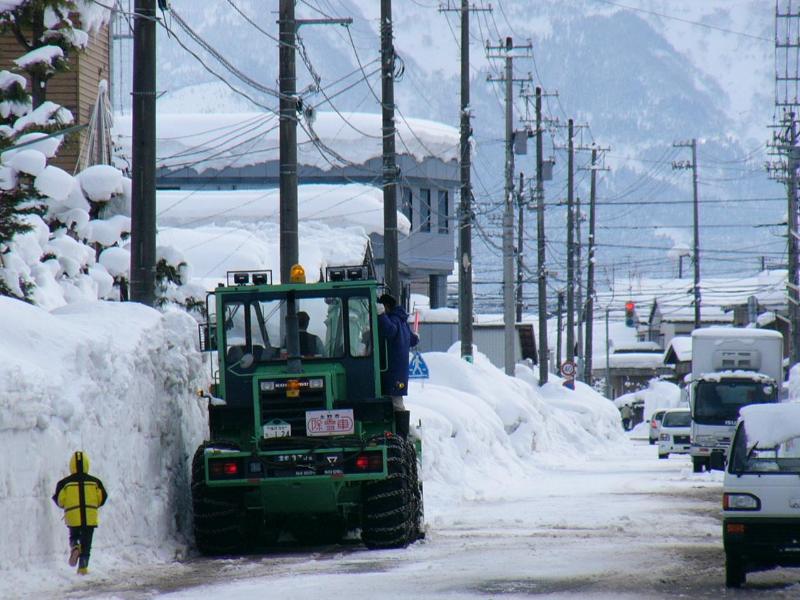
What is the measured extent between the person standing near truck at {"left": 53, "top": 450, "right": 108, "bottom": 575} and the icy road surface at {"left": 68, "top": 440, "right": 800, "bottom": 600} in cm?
29

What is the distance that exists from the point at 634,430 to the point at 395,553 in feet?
267

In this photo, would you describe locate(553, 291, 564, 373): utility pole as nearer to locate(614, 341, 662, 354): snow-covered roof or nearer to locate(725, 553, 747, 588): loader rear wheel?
locate(614, 341, 662, 354): snow-covered roof

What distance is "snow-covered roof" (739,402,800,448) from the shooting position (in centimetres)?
1388

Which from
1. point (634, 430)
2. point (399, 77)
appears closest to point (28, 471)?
point (399, 77)

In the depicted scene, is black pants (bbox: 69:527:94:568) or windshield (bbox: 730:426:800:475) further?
black pants (bbox: 69:527:94:568)

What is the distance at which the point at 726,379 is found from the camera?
122 ft

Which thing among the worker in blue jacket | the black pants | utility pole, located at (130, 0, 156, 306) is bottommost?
the black pants

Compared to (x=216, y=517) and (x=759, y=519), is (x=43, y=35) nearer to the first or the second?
(x=216, y=517)

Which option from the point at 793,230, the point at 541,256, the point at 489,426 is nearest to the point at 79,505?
the point at 489,426

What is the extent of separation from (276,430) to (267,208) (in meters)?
36.6

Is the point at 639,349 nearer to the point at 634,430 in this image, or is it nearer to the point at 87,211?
the point at 634,430

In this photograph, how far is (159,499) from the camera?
1673 cm

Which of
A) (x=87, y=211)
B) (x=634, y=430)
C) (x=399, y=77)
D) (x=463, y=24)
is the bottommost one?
(x=634, y=430)

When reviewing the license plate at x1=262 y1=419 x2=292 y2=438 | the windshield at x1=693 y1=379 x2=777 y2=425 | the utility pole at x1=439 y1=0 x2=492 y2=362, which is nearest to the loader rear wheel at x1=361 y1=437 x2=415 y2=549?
the license plate at x1=262 y1=419 x2=292 y2=438
